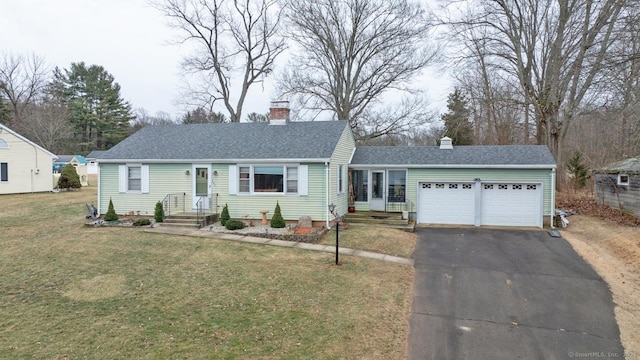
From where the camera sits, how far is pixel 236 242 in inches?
475

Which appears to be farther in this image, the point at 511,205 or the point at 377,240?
the point at 511,205

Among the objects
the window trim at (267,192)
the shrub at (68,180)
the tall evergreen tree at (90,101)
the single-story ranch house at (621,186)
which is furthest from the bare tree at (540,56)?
the tall evergreen tree at (90,101)

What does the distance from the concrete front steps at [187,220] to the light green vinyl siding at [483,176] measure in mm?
8729

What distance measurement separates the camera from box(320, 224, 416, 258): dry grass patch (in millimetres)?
11766

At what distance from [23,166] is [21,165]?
0.13m

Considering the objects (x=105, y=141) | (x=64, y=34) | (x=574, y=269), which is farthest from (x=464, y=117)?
(x=105, y=141)

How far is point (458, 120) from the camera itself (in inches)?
1094

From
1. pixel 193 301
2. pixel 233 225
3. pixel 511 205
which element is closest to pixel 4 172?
pixel 233 225

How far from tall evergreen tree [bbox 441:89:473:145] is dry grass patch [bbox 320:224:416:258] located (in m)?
16.6

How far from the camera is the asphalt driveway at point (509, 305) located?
5.96 metres

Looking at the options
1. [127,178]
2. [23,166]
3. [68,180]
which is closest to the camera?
[127,178]

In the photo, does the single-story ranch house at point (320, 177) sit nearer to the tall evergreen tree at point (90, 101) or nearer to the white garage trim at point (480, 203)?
the white garage trim at point (480, 203)

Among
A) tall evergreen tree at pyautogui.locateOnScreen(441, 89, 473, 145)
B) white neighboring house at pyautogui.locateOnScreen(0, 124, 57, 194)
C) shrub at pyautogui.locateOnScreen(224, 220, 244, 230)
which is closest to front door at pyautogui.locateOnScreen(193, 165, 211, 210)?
shrub at pyautogui.locateOnScreen(224, 220, 244, 230)

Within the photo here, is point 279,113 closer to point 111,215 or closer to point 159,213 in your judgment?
point 159,213
